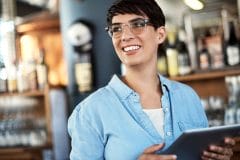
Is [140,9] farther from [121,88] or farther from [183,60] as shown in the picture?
[183,60]

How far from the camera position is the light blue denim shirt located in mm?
1366

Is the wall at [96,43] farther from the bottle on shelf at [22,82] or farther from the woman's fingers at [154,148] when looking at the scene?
the woman's fingers at [154,148]

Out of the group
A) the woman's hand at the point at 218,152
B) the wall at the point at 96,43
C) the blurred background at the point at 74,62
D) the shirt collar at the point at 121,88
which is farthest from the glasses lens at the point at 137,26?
the wall at the point at 96,43

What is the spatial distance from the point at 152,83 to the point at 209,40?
1.76 meters

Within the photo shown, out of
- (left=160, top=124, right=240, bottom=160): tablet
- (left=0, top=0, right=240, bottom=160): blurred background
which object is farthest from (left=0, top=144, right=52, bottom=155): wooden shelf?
(left=160, top=124, right=240, bottom=160): tablet

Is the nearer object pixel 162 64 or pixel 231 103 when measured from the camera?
pixel 231 103

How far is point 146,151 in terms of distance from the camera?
1313 mm

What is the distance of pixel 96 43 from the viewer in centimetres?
352

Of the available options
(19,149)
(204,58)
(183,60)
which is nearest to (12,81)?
(19,149)

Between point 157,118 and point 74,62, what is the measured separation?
2159 mm

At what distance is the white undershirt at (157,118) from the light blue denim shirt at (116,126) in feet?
0.04

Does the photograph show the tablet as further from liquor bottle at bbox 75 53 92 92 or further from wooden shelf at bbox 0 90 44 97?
wooden shelf at bbox 0 90 44 97

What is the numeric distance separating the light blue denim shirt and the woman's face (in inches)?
3.8

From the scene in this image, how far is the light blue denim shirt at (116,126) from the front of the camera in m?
1.37
